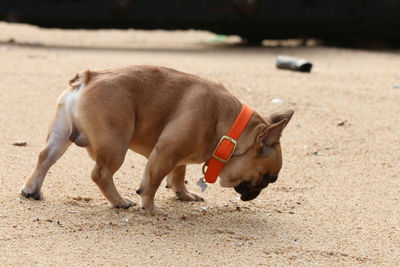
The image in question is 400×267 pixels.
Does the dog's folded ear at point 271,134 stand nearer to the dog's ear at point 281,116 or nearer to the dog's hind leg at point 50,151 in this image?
the dog's ear at point 281,116

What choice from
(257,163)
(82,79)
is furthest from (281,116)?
(82,79)

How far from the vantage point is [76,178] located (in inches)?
203

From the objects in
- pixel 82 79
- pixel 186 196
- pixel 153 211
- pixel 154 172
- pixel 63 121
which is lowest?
pixel 186 196

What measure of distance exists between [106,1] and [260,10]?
281 centimetres

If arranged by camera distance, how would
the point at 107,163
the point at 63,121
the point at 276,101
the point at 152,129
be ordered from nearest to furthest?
the point at 107,163
the point at 63,121
the point at 152,129
the point at 276,101

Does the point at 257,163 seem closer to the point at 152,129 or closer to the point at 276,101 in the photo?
the point at 152,129

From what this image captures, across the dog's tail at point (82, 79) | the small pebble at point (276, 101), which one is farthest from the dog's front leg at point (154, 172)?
the small pebble at point (276, 101)

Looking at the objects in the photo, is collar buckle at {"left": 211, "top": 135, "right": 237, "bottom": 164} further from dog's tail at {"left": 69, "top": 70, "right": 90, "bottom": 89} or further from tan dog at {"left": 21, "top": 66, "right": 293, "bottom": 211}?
dog's tail at {"left": 69, "top": 70, "right": 90, "bottom": 89}

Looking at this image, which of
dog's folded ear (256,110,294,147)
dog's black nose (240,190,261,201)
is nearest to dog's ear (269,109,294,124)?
dog's folded ear (256,110,294,147)

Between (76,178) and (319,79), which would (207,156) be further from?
(319,79)

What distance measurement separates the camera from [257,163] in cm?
448

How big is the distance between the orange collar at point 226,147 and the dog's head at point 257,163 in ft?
0.30

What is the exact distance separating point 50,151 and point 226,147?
1.25 m

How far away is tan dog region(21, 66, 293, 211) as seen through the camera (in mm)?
4258
